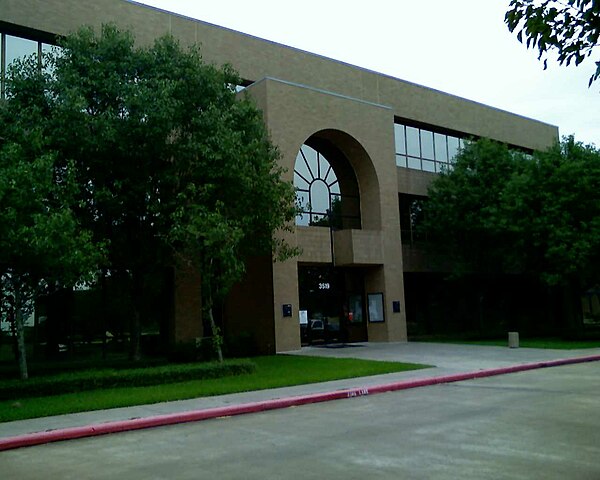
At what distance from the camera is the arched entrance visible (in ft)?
95.3

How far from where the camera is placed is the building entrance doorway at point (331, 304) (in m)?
29.2

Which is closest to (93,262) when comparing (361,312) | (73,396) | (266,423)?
(73,396)

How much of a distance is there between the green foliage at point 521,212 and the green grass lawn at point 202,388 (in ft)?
38.8

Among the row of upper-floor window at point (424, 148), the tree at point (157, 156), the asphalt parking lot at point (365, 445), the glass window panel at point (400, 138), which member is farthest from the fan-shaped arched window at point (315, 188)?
the asphalt parking lot at point (365, 445)

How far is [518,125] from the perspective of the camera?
139 ft

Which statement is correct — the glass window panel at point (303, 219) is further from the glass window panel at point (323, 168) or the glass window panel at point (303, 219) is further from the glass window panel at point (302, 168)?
the glass window panel at point (323, 168)

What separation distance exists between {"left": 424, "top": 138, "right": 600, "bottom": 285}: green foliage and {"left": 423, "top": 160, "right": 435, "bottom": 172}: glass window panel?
2.23 meters

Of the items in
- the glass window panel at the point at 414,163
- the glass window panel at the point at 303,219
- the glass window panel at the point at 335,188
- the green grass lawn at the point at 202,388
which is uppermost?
the glass window panel at the point at 414,163

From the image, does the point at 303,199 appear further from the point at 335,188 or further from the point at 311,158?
the point at 335,188

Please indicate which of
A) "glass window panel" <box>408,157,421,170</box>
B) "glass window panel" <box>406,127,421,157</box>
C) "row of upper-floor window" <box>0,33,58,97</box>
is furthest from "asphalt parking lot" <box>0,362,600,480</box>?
"glass window panel" <box>406,127,421,157</box>

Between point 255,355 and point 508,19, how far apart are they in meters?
20.9

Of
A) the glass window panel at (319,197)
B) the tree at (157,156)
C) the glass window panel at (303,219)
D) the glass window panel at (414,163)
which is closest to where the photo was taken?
the tree at (157,156)

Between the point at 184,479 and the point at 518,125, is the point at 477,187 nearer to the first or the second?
the point at 518,125

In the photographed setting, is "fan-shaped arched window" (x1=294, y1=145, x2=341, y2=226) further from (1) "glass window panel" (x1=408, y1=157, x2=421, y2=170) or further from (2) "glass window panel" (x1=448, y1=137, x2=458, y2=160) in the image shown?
(2) "glass window panel" (x1=448, y1=137, x2=458, y2=160)
